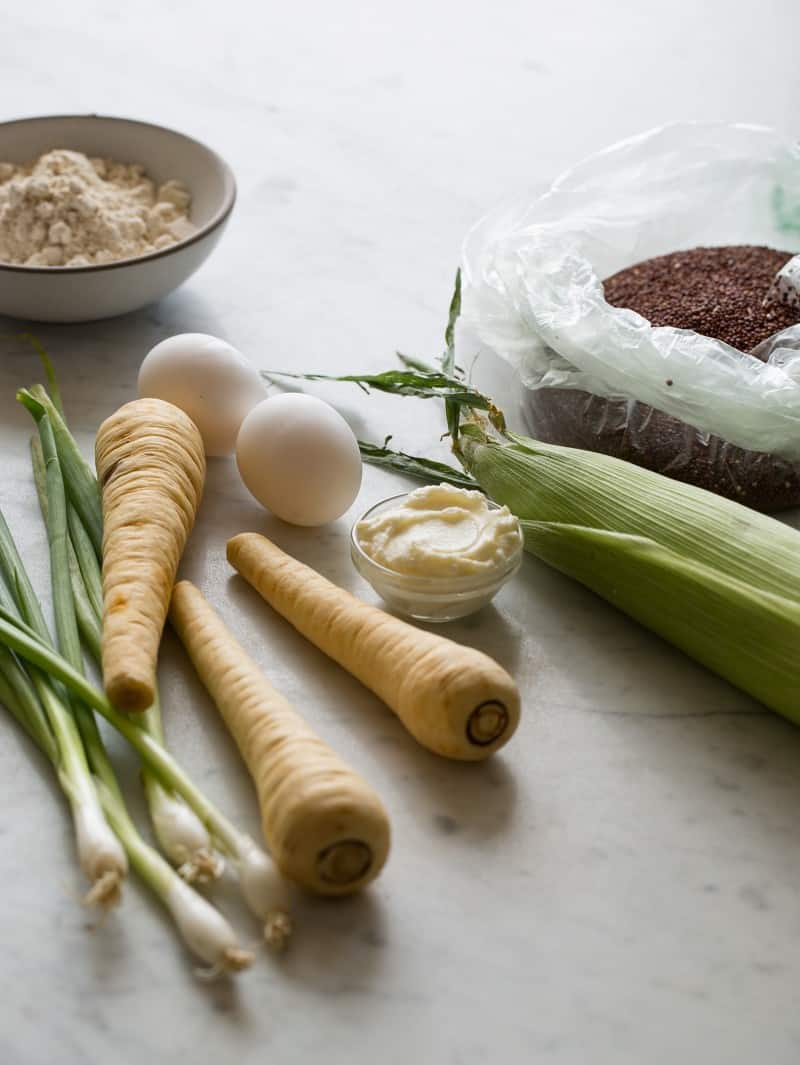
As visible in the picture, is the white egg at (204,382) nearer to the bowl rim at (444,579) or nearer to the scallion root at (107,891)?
the bowl rim at (444,579)

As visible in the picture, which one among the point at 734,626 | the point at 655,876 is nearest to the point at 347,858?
the point at 655,876

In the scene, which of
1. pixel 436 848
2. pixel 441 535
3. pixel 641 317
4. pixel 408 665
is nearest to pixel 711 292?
pixel 641 317

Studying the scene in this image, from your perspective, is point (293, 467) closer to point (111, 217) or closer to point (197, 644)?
point (197, 644)

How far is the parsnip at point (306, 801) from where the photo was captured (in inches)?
30.7

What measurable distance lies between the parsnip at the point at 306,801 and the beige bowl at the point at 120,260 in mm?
679

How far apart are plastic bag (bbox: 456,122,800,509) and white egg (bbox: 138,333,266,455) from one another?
0.29m

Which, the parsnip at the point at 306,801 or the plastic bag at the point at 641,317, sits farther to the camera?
the plastic bag at the point at 641,317

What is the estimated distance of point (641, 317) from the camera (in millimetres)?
1229

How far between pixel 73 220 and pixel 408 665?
2.66 ft

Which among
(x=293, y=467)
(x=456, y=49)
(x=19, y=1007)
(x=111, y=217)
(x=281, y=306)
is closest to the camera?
(x=19, y=1007)

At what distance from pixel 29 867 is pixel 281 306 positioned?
0.95 metres

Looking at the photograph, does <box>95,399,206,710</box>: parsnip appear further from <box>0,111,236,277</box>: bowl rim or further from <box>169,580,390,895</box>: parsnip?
<box>0,111,236,277</box>: bowl rim

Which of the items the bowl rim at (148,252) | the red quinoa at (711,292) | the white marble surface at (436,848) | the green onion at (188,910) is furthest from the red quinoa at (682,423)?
the green onion at (188,910)

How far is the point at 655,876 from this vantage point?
85cm
